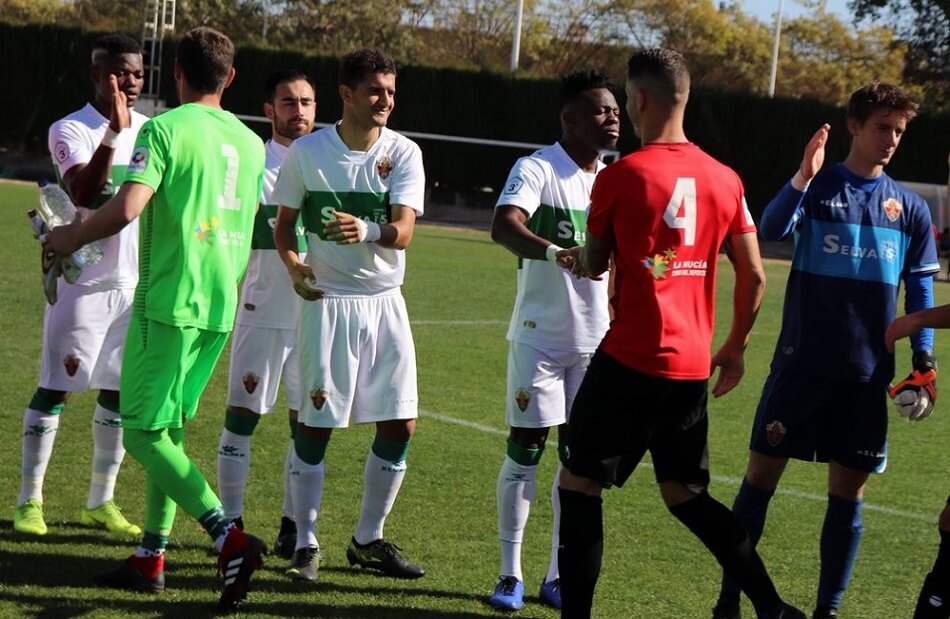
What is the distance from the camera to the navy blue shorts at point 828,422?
5.50 metres

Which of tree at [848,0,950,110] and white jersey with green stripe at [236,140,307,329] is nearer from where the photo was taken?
white jersey with green stripe at [236,140,307,329]

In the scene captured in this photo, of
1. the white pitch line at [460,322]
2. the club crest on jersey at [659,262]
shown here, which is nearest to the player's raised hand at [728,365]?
the club crest on jersey at [659,262]

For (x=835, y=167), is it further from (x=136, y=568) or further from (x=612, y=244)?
(x=136, y=568)

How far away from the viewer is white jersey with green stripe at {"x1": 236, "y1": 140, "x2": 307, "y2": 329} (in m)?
6.73

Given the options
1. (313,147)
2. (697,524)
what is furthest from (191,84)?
(697,524)

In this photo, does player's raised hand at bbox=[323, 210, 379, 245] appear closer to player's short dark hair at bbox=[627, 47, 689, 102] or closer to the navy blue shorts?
player's short dark hair at bbox=[627, 47, 689, 102]

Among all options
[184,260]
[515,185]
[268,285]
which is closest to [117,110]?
[184,260]

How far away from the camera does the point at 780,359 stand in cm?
562

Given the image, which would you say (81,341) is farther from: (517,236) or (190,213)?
(517,236)

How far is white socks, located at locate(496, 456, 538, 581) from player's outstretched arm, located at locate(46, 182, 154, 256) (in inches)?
76.1

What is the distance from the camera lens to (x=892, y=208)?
5.51 metres

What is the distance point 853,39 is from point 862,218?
221ft

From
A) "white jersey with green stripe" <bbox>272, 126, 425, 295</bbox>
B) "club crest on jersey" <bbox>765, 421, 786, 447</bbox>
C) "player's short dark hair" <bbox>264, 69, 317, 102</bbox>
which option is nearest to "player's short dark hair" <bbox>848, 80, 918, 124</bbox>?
"club crest on jersey" <bbox>765, 421, 786, 447</bbox>

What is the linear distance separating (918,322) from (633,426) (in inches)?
43.1
